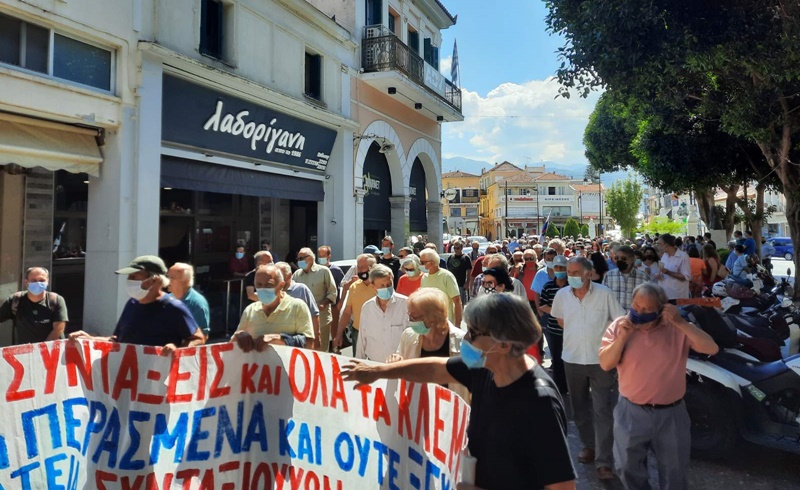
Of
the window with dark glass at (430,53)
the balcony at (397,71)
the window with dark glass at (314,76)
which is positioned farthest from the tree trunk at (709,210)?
the window with dark glass at (314,76)

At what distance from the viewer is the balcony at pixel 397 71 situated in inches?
578

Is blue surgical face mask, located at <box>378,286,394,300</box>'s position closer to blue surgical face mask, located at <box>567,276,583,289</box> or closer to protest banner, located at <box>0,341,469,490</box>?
protest banner, located at <box>0,341,469,490</box>

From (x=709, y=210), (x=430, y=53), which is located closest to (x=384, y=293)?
(x=430, y=53)

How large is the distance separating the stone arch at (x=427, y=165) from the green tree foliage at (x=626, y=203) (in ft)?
121

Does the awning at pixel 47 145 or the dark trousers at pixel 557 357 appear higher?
the awning at pixel 47 145

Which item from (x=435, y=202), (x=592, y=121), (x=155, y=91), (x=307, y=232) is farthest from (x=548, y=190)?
(x=155, y=91)

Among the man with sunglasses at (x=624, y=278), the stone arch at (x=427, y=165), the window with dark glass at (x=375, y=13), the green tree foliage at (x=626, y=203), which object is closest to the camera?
the man with sunglasses at (x=624, y=278)

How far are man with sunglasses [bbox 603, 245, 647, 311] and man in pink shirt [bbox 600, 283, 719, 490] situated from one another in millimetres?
3030

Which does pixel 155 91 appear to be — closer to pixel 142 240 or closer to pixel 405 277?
pixel 142 240

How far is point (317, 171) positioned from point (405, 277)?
24.4ft

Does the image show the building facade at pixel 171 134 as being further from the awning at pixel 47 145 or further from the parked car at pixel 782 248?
the parked car at pixel 782 248

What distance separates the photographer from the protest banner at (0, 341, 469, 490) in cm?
306

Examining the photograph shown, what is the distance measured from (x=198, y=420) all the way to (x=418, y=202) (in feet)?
58.0

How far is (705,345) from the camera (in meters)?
3.35
